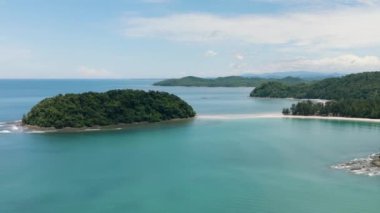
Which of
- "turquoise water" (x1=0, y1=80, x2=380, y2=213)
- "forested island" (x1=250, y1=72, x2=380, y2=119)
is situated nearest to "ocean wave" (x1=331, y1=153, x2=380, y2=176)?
"turquoise water" (x1=0, y1=80, x2=380, y2=213)

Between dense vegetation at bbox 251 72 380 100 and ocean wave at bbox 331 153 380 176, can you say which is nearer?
ocean wave at bbox 331 153 380 176

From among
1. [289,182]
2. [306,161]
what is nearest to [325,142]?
[306,161]

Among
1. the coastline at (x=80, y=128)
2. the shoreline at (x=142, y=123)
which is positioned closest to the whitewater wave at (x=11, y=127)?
the shoreline at (x=142, y=123)

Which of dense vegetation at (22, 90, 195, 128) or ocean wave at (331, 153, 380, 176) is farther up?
dense vegetation at (22, 90, 195, 128)

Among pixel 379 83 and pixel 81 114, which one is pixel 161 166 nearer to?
pixel 81 114

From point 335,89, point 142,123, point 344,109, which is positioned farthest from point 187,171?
point 335,89

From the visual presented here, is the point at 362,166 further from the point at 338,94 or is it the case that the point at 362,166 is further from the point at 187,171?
the point at 338,94

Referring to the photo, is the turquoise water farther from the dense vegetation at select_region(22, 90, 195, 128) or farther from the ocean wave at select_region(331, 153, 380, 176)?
the dense vegetation at select_region(22, 90, 195, 128)
